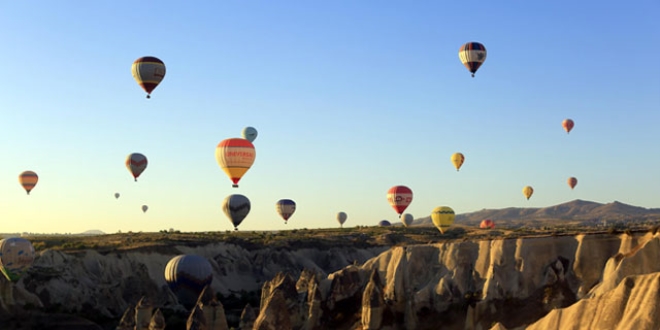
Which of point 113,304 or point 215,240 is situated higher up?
point 215,240

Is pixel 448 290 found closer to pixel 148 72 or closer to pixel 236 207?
pixel 148 72

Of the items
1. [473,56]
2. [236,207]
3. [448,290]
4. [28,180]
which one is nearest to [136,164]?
[236,207]

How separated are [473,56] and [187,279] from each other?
43.8 metres

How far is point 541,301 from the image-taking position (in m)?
66.6

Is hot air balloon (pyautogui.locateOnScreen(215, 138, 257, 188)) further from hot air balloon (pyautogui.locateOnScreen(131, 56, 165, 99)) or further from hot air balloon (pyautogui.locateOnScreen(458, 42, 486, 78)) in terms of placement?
hot air balloon (pyautogui.locateOnScreen(458, 42, 486, 78))

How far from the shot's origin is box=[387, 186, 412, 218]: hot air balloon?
123 m

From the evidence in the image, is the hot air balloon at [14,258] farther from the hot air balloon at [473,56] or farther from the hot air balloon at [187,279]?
the hot air balloon at [473,56]

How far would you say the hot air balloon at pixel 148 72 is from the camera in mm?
97938

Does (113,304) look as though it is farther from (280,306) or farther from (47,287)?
(280,306)

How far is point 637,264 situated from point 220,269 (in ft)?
227

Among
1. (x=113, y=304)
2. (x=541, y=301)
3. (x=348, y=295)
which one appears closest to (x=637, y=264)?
(x=541, y=301)

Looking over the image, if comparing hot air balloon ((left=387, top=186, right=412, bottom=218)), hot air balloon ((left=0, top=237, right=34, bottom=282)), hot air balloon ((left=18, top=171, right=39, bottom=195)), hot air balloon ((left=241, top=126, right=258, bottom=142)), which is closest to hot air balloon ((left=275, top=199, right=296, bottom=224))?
hot air balloon ((left=241, top=126, right=258, bottom=142))

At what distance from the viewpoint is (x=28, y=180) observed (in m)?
143

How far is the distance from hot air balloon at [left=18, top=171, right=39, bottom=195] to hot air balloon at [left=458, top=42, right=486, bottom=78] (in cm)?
7908
